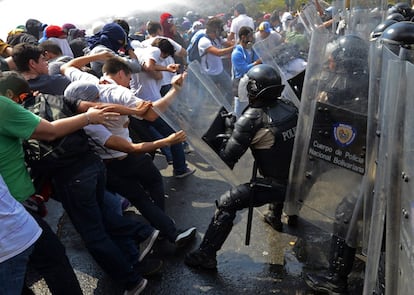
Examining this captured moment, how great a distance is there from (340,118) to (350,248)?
912mm

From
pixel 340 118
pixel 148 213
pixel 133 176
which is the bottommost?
pixel 148 213

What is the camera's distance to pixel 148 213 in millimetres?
3803

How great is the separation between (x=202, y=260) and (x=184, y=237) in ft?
1.19

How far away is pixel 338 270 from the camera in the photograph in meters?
3.18

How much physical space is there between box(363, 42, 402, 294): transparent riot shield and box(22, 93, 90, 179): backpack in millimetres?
1747

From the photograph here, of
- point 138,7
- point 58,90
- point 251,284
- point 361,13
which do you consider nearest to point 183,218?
point 251,284

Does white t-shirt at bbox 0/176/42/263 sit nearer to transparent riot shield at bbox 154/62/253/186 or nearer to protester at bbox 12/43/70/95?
transparent riot shield at bbox 154/62/253/186

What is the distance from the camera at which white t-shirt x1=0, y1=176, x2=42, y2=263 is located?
7.01 feet

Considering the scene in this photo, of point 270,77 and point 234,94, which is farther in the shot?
point 234,94

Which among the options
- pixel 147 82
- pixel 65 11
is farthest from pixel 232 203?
pixel 65 11

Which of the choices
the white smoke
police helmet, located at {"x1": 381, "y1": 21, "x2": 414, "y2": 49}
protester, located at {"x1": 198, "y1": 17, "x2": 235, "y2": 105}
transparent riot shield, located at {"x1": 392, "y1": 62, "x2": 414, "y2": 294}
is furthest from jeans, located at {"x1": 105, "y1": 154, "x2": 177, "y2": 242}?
the white smoke

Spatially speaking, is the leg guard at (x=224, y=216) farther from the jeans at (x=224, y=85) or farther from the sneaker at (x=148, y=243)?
the jeans at (x=224, y=85)

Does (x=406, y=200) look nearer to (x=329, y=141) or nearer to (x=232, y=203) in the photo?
(x=329, y=141)

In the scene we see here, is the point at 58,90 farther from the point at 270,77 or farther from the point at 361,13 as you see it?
the point at 361,13
